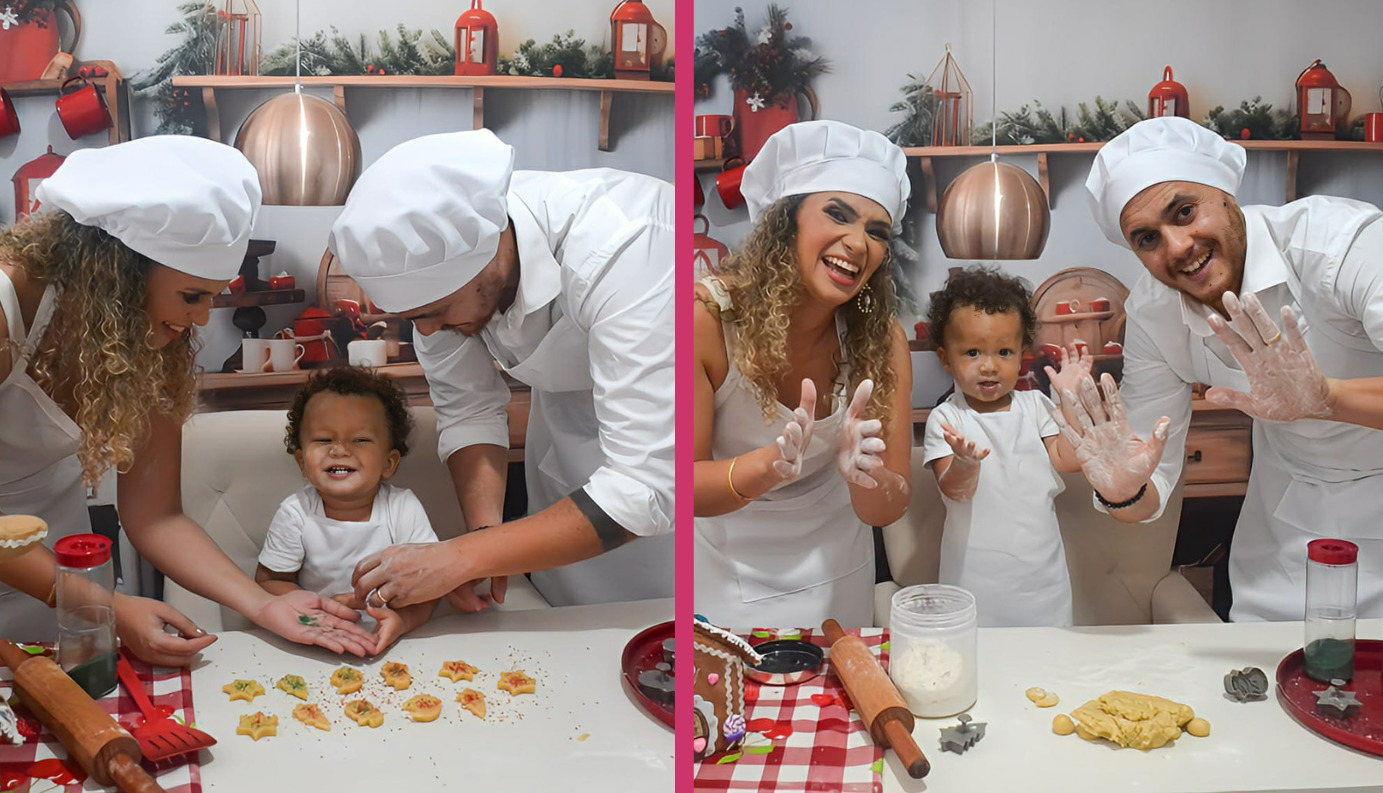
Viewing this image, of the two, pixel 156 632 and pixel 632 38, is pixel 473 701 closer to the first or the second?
pixel 156 632

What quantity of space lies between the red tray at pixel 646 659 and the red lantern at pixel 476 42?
32.1 inches

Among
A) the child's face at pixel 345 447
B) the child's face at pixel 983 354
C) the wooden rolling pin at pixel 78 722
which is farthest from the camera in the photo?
the child's face at pixel 983 354

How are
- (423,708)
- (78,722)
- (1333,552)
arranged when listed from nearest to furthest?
(78,722) → (423,708) → (1333,552)

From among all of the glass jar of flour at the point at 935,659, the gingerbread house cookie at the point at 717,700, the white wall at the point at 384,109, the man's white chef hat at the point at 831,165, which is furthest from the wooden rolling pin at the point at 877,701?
the white wall at the point at 384,109

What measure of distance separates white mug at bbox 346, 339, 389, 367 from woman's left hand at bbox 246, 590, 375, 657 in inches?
12.7

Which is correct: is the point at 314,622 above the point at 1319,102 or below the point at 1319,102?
below

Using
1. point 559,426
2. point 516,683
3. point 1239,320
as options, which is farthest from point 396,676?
point 1239,320

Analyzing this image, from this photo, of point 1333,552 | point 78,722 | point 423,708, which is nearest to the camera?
point 78,722

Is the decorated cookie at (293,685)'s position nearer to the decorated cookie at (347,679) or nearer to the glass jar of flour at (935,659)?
the decorated cookie at (347,679)

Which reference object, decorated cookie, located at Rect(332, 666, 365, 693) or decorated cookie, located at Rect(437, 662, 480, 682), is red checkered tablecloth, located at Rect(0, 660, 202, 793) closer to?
decorated cookie, located at Rect(332, 666, 365, 693)

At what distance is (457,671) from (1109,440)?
971mm

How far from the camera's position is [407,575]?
4.73 ft

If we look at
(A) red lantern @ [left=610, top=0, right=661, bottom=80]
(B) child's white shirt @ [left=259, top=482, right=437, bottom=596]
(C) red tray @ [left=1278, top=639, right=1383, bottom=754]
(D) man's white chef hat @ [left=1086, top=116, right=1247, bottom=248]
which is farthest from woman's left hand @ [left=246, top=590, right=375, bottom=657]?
(C) red tray @ [left=1278, top=639, right=1383, bottom=754]

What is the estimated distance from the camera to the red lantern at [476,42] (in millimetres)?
1396
